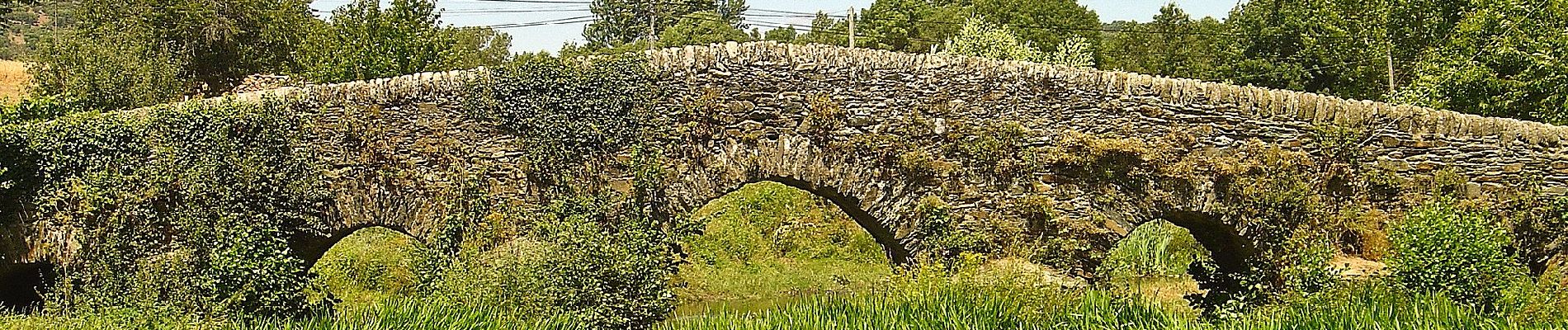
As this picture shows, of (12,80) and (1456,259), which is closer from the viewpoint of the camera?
(1456,259)

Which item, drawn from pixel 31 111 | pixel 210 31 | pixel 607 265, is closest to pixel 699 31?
pixel 210 31

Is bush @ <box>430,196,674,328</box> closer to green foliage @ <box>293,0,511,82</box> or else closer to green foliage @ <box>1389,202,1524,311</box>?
green foliage @ <box>1389,202,1524,311</box>

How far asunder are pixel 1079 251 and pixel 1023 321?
5.10 feet

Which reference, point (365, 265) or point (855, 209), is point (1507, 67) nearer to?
point (855, 209)

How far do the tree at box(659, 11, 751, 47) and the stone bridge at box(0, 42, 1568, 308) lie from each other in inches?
1097

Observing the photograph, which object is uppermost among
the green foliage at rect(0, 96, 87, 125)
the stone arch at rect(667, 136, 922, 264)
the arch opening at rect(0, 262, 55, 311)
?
the green foliage at rect(0, 96, 87, 125)

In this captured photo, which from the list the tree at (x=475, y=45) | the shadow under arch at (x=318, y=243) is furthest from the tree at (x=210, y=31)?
the shadow under arch at (x=318, y=243)

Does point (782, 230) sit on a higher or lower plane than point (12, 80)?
lower

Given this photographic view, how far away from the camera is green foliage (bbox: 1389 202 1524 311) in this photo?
6695 mm

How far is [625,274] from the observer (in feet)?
23.9

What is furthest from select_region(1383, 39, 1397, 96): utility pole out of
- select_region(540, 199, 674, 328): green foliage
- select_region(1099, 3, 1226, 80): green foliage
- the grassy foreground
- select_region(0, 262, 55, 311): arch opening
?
select_region(0, 262, 55, 311): arch opening

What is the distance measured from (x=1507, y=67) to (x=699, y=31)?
29.5m

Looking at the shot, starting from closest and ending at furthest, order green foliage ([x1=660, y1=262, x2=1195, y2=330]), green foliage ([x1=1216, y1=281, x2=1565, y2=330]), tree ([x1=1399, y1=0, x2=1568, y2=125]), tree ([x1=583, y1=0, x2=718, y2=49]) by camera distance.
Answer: green foliage ([x1=1216, y1=281, x2=1565, y2=330]) → green foliage ([x1=660, y1=262, x2=1195, y2=330]) → tree ([x1=1399, y1=0, x2=1568, y2=125]) → tree ([x1=583, y1=0, x2=718, y2=49])

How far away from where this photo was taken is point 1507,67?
1311cm
